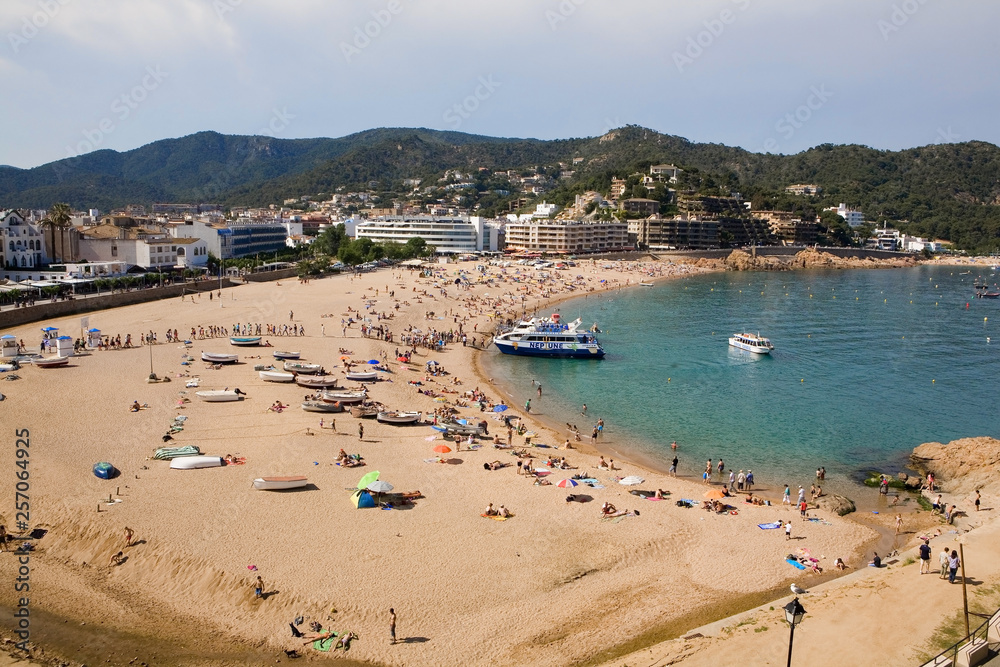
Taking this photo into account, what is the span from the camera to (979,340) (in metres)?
52.3

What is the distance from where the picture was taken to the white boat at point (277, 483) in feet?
61.9

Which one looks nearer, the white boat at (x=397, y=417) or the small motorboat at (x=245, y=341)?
the white boat at (x=397, y=417)

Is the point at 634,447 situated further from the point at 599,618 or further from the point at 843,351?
the point at 843,351

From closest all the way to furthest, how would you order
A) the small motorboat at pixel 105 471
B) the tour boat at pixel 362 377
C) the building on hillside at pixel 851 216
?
the small motorboat at pixel 105 471
the tour boat at pixel 362 377
the building on hillside at pixel 851 216

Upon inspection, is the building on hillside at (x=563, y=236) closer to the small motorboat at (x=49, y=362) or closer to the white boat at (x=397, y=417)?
the small motorboat at (x=49, y=362)

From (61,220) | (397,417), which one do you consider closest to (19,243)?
(61,220)

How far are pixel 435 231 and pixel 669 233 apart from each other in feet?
158

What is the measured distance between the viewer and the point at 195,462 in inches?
791

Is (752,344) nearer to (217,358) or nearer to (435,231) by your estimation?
(217,358)

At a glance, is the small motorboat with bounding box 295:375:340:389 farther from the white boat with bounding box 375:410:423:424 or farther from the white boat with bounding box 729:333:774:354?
the white boat with bounding box 729:333:774:354

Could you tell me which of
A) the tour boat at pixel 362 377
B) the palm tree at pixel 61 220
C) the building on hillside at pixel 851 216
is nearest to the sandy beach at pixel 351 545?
the tour boat at pixel 362 377

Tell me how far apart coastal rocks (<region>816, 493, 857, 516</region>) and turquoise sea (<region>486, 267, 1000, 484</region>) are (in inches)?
88.4

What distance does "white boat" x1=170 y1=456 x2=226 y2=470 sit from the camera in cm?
1994

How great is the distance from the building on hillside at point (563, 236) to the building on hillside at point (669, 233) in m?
7.56
